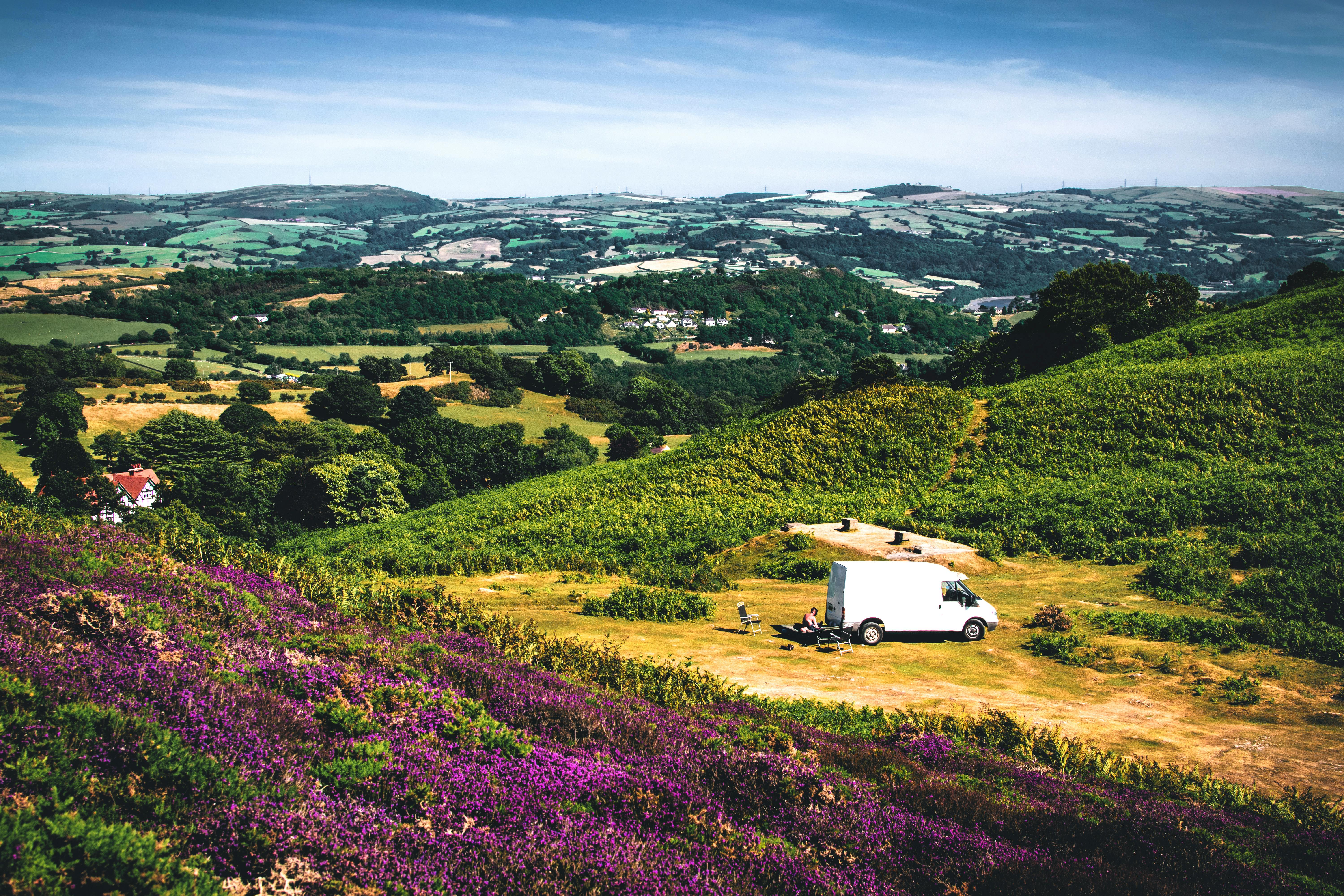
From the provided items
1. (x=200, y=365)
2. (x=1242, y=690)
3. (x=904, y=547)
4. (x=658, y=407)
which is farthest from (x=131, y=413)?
(x=1242, y=690)

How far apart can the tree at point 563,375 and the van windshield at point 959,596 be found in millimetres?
103146

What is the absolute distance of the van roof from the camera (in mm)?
18469

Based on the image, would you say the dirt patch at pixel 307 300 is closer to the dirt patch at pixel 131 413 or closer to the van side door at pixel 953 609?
the dirt patch at pixel 131 413

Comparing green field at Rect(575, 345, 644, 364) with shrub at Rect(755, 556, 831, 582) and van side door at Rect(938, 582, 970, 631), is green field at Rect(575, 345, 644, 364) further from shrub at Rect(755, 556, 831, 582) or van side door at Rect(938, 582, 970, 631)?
van side door at Rect(938, 582, 970, 631)

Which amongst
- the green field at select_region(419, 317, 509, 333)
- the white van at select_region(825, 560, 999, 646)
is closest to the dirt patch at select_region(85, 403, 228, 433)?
the white van at select_region(825, 560, 999, 646)

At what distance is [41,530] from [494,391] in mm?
100229

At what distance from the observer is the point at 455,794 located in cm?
652

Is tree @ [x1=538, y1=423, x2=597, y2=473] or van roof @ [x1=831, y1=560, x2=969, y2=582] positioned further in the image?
tree @ [x1=538, y1=423, x2=597, y2=473]

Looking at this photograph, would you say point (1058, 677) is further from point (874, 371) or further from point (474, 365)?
point (474, 365)

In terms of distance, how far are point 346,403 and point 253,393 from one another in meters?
12.4

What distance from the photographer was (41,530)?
41.3 feet

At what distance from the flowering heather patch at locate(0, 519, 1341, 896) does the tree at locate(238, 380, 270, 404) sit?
93.4 m

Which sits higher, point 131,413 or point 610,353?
point 610,353

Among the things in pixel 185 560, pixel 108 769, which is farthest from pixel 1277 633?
pixel 185 560
